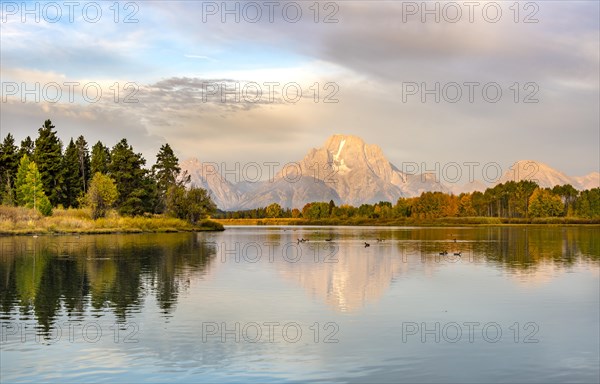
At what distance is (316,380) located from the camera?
17.3m

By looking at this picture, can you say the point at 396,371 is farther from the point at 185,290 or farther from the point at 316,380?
the point at 185,290

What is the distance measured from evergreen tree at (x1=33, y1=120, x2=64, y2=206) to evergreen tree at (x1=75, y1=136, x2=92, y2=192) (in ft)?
38.2

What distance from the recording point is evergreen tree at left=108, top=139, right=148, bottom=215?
5325 inches

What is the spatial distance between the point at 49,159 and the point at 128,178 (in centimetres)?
1636

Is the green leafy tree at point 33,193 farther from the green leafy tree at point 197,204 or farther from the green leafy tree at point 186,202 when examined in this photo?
the green leafy tree at point 197,204

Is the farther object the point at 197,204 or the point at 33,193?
the point at 197,204

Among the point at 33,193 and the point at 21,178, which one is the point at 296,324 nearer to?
the point at 33,193

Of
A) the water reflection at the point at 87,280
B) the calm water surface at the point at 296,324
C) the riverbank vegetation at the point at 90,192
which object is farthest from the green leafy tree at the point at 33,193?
the calm water surface at the point at 296,324

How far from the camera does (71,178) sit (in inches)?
5556

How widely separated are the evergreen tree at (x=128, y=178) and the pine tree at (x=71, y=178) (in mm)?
8300

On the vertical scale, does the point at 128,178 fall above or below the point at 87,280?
above

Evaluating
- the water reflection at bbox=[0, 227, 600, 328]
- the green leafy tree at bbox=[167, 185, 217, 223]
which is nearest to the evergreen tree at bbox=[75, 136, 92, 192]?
the green leafy tree at bbox=[167, 185, 217, 223]

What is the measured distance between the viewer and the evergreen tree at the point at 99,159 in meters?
150

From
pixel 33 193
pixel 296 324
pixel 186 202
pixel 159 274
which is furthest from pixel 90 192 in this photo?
pixel 296 324
